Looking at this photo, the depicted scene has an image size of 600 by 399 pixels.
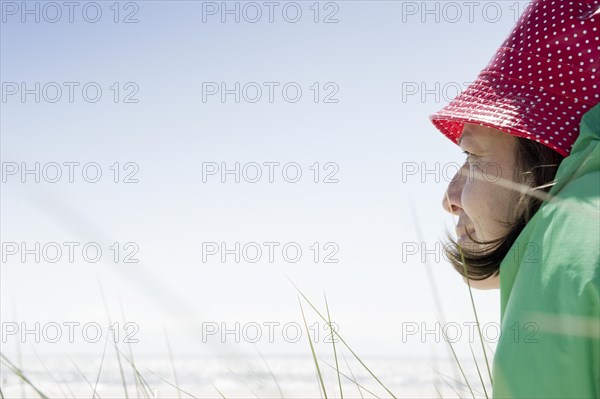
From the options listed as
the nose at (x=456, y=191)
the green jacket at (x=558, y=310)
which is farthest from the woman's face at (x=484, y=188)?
the green jacket at (x=558, y=310)

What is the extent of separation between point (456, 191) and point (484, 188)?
0.18m

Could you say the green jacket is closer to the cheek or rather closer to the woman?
the woman

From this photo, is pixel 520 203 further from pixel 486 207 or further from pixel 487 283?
pixel 487 283

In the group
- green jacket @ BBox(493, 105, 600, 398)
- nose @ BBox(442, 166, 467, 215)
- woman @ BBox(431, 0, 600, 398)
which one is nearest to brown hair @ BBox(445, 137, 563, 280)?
woman @ BBox(431, 0, 600, 398)

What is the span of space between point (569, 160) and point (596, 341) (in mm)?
383

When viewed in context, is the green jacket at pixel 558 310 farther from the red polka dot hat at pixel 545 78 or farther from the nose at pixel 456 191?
the nose at pixel 456 191

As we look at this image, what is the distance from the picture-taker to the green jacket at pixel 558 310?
1.04m

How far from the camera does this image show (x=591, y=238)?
1069 mm

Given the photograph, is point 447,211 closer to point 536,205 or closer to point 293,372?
point 536,205

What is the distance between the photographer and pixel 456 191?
1.97 metres

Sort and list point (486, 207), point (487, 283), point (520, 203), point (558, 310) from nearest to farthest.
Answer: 1. point (558, 310)
2. point (520, 203)
3. point (486, 207)
4. point (487, 283)

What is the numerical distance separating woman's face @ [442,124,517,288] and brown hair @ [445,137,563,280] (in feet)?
0.07

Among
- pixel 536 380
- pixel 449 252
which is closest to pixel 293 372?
pixel 449 252

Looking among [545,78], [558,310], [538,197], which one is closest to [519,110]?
[545,78]
